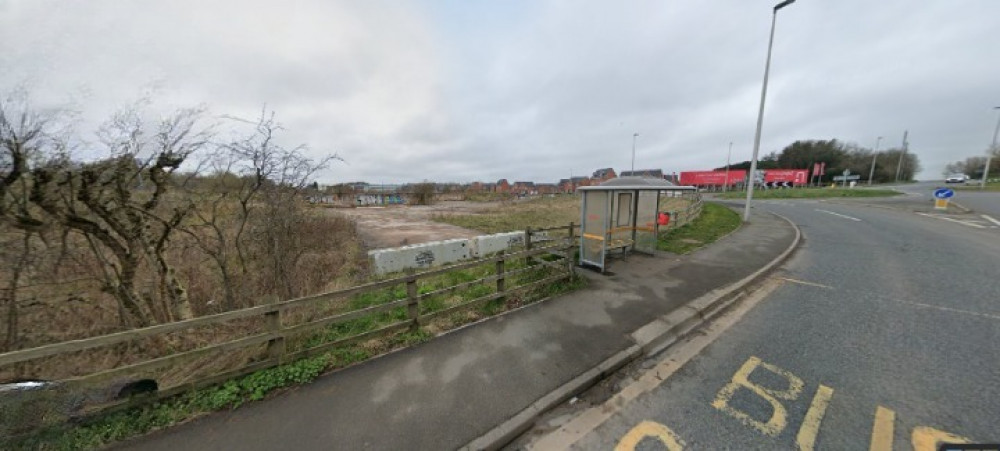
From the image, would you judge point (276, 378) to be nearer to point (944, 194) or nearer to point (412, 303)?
point (412, 303)

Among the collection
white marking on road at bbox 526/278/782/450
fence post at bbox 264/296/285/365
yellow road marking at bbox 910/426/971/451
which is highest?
fence post at bbox 264/296/285/365

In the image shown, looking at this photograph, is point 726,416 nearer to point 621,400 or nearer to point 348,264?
point 621,400

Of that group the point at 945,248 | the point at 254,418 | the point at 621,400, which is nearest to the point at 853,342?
the point at 621,400

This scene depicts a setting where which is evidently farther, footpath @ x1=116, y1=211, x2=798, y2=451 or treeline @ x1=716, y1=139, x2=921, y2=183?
treeline @ x1=716, y1=139, x2=921, y2=183

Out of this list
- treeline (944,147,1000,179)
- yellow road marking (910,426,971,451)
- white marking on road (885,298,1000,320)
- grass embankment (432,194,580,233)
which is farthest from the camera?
treeline (944,147,1000,179)

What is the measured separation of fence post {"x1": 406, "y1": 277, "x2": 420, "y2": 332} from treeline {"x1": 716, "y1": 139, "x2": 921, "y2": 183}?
8781cm

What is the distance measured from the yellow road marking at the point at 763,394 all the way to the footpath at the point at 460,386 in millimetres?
1003

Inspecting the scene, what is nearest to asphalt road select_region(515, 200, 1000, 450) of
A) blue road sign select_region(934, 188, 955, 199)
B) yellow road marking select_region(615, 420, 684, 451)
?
yellow road marking select_region(615, 420, 684, 451)

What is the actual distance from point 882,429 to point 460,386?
12.9ft

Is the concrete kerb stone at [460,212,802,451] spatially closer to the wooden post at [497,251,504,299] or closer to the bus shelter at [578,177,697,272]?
the wooden post at [497,251,504,299]

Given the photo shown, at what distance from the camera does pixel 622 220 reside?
30.0ft

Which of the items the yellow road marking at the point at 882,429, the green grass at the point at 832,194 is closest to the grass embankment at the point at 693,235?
the yellow road marking at the point at 882,429

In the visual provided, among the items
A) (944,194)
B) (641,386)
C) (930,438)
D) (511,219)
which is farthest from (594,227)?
(944,194)

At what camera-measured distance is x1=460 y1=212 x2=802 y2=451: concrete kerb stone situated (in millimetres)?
2930
